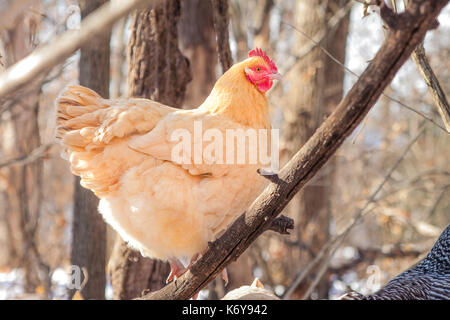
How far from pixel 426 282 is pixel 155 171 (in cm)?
177

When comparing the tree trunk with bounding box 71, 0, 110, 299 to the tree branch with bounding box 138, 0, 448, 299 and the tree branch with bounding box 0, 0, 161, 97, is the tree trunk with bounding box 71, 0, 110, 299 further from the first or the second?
the tree branch with bounding box 0, 0, 161, 97

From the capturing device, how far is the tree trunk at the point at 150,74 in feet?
12.9

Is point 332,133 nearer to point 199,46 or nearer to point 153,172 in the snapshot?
point 153,172

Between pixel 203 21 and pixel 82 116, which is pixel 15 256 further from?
pixel 82 116

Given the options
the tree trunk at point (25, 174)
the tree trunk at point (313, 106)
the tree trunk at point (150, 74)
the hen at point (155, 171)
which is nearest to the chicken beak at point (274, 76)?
the hen at point (155, 171)

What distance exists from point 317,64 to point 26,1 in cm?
529

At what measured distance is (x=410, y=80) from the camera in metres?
A: 7.73

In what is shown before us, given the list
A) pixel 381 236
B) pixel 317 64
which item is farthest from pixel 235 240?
pixel 381 236

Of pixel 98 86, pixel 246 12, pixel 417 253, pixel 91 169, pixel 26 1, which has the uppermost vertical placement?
pixel 246 12

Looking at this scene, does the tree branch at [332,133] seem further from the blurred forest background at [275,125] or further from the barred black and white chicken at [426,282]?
the blurred forest background at [275,125]

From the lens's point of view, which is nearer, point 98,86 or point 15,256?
point 98,86

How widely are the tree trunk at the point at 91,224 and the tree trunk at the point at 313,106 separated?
280 cm

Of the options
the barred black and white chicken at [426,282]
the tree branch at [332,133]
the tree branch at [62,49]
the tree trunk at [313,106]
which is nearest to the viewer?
the tree branch at [62,49]

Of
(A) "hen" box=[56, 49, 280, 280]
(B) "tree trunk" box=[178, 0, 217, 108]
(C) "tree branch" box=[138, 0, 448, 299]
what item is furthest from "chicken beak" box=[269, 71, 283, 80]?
(B) "tree trunk" box=[178, 0, 217, 108]
